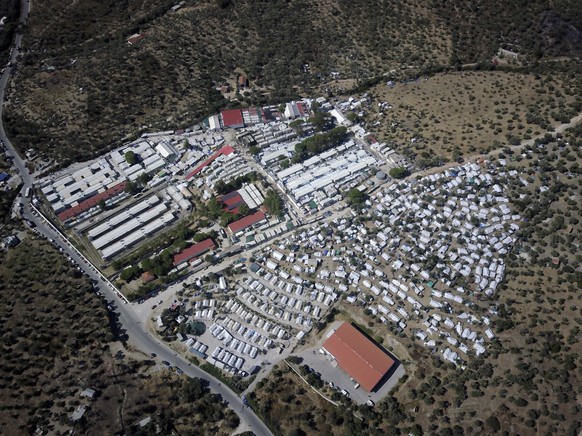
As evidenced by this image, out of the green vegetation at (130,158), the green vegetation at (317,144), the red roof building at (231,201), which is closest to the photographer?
the red roof building at (231,201)

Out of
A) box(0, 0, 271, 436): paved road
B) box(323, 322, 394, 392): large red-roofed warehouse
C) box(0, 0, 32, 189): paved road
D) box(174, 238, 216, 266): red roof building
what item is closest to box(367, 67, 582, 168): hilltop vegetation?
box(323, 322, 394, 392): large red-roofed warehouse

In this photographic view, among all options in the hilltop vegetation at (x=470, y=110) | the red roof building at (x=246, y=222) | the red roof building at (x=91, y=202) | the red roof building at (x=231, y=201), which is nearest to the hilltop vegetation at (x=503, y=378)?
the red roof building at (x=246, y=222)

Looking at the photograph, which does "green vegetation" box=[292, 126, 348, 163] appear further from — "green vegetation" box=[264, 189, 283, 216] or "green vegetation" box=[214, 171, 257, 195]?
"green vegetation" box=[264, 189, 283, 216]

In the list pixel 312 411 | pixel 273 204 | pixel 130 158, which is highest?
pixel 130 158

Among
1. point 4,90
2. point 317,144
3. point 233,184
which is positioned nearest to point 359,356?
point 233,184

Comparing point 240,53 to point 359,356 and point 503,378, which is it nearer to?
point 359,356

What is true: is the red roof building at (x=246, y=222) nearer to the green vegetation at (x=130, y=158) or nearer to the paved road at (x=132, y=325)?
the paved road at (x=132, y=325)
